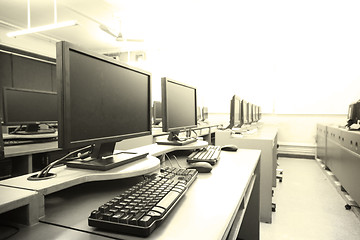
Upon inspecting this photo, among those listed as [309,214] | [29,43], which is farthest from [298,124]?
[29,43]

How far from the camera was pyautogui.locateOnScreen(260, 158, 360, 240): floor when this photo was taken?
→ 1935 mm

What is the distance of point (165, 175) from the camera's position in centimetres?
92

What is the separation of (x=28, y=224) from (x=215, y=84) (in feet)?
18.7

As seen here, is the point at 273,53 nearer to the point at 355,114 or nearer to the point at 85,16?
the point at 355,114

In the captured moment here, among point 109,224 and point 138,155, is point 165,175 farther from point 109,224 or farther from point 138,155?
point 109,224

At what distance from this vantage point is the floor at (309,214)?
194 centimetres

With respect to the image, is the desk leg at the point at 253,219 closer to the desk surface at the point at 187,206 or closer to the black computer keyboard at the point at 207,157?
the black computer keyboard at the point at 207,157

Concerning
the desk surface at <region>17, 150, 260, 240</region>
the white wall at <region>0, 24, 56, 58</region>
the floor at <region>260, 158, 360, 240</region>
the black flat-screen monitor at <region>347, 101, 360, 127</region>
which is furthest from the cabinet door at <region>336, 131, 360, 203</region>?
the white wall at <region>0, 24, 56, 58</region>

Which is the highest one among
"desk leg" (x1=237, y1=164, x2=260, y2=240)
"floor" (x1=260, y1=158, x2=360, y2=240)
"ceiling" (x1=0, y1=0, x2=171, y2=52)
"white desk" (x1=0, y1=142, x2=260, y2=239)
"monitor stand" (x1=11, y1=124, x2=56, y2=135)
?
"ceiling" (x1=0, y1=0, x2=171, y2=52)

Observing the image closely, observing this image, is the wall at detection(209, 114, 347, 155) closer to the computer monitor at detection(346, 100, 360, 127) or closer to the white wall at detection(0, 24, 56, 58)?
the computer monitor at detection(346, 100, 360, 127)

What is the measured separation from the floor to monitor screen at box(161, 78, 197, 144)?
1.11 meters

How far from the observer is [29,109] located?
2285 mm

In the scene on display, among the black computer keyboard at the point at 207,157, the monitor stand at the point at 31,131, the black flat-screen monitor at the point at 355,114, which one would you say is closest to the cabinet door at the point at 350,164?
the black flat-screen monitor at the point at 355,114

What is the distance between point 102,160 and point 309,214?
218 cm
